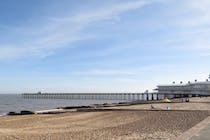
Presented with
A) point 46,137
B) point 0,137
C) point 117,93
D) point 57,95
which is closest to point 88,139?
point 46,137

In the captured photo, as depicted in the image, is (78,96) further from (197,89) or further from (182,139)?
(182,139)

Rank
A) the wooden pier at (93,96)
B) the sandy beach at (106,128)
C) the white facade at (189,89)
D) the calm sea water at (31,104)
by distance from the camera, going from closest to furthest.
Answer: the sandy beach at (106,128), the calm sea water at (31,104), the white facade at (189,89), the wooden pier at (93,96)

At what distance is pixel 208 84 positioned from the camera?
95062 millimetres

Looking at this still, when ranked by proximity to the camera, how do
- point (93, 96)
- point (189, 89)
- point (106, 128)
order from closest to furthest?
point (106, 128) → point (189, 89) → point (93, 96)

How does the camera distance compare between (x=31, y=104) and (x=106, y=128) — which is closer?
(x=106, y=128)

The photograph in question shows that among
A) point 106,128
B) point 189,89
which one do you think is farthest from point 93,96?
point 106,128

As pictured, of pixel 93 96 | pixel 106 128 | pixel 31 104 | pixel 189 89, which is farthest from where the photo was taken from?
pixel 93 96

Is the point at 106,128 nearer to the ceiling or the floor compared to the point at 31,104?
nearer to the ceiling

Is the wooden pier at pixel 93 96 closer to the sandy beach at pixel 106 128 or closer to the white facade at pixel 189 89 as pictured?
the white facade at pixel 189 89

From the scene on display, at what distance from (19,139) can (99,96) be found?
125 meters

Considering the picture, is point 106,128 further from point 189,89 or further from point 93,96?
point 93,96

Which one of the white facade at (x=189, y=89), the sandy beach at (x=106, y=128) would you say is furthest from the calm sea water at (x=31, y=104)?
the sandy beach at (x=106, y=128)

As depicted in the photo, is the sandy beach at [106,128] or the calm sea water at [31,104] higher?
the sandy beach at [106,128]

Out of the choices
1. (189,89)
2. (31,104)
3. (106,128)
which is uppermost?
(189,89)
